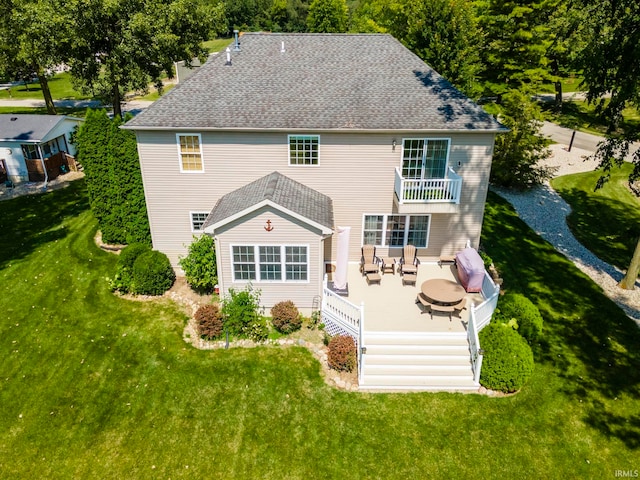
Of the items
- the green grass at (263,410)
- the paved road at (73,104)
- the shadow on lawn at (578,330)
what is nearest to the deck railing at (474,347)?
the green grass at (263,410)

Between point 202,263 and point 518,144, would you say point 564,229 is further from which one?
point 202,263

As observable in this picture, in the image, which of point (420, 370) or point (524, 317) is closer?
point (420, 370)

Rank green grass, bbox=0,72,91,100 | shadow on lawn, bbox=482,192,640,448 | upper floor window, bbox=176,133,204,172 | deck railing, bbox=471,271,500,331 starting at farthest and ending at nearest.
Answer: green grass, bbox=0,72,91,100, upper floor window, bbox=176,133,204,172, deck railing, bbox=471,271,500,331, shadow on lawn, bbox=482,192,640,448

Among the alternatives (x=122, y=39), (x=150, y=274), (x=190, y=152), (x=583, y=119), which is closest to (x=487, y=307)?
(x=190, y=152)

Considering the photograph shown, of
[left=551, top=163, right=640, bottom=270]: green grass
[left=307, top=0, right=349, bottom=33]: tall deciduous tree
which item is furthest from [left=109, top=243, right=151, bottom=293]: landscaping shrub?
[left=307, top=0, right=349, bottom=33]: tall deciduous tree

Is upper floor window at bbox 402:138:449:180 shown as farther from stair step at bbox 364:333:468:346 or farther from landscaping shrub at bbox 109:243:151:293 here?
landscaping shrub at bbox 109:243:151:293

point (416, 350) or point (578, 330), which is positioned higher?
point (416, 350)

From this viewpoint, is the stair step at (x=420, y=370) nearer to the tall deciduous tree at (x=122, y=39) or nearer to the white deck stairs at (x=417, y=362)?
the white deck stairs at (x=417, y=362)
